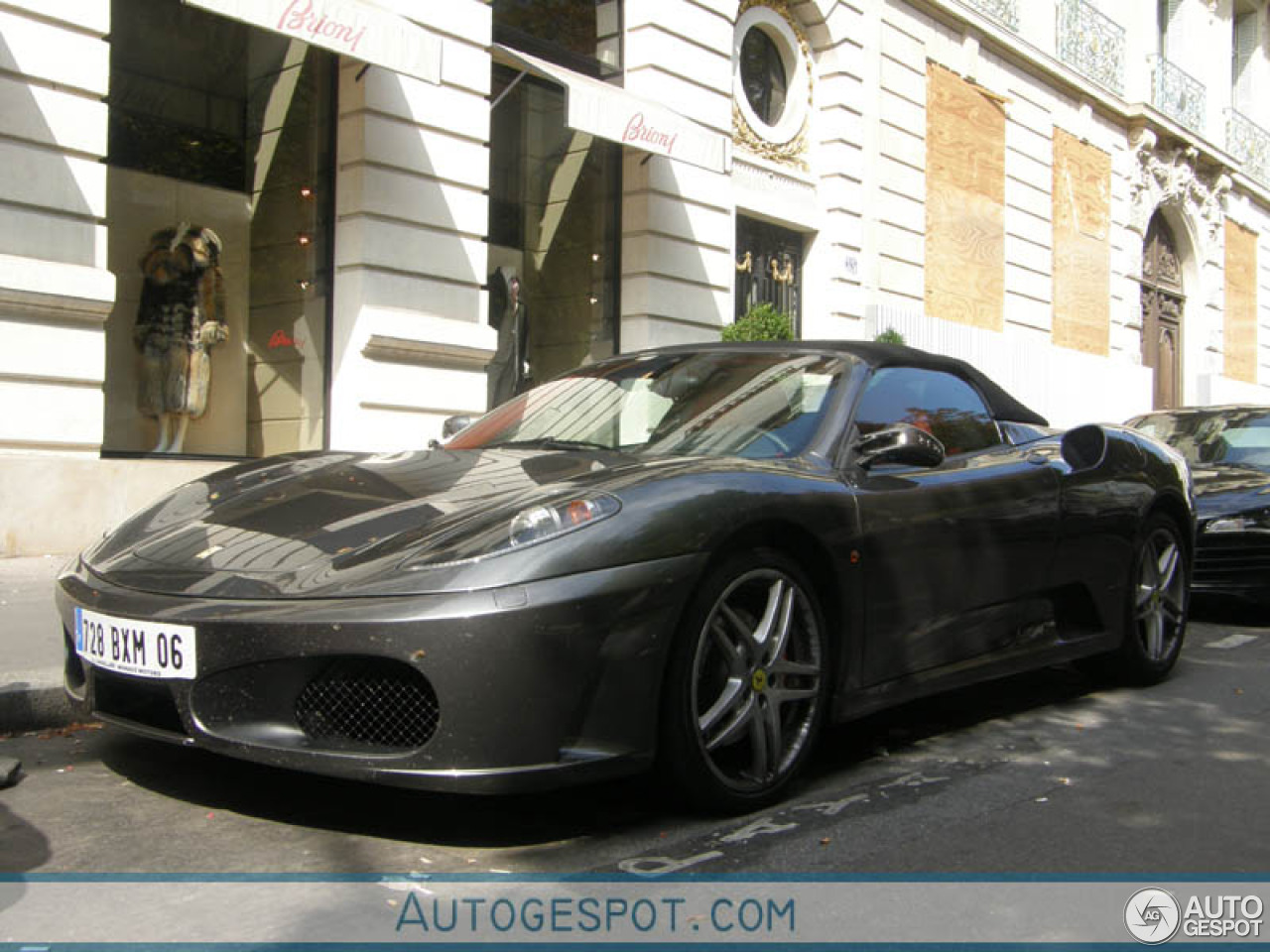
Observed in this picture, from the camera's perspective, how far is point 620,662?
2.93 metres

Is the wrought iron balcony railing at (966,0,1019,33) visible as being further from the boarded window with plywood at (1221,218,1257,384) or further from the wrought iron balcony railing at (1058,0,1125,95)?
the boarded window with plywood at (1221,218,1257,384)

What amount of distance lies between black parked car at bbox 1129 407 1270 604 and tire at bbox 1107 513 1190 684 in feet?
3.80

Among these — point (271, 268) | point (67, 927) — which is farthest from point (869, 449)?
point (271, 268)

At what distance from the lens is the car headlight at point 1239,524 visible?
7285mm

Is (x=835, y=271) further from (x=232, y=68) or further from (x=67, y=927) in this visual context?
(x=67, y=927)

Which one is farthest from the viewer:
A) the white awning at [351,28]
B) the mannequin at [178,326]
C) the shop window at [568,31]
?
the shop window at [568,31]

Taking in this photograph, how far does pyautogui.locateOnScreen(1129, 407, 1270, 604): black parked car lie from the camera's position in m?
7.27

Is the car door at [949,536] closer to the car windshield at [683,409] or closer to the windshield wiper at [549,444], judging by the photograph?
the car windshield at [683,409]

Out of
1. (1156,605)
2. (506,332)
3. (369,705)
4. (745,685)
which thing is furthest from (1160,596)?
(506,332)

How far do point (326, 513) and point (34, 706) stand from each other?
1512 mm

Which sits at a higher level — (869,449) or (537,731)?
(869,449)

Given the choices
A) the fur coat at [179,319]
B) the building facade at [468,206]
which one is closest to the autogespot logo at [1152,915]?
the building facade at [468,206]

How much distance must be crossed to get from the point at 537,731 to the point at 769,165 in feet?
44.5

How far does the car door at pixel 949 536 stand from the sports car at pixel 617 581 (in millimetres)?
12
